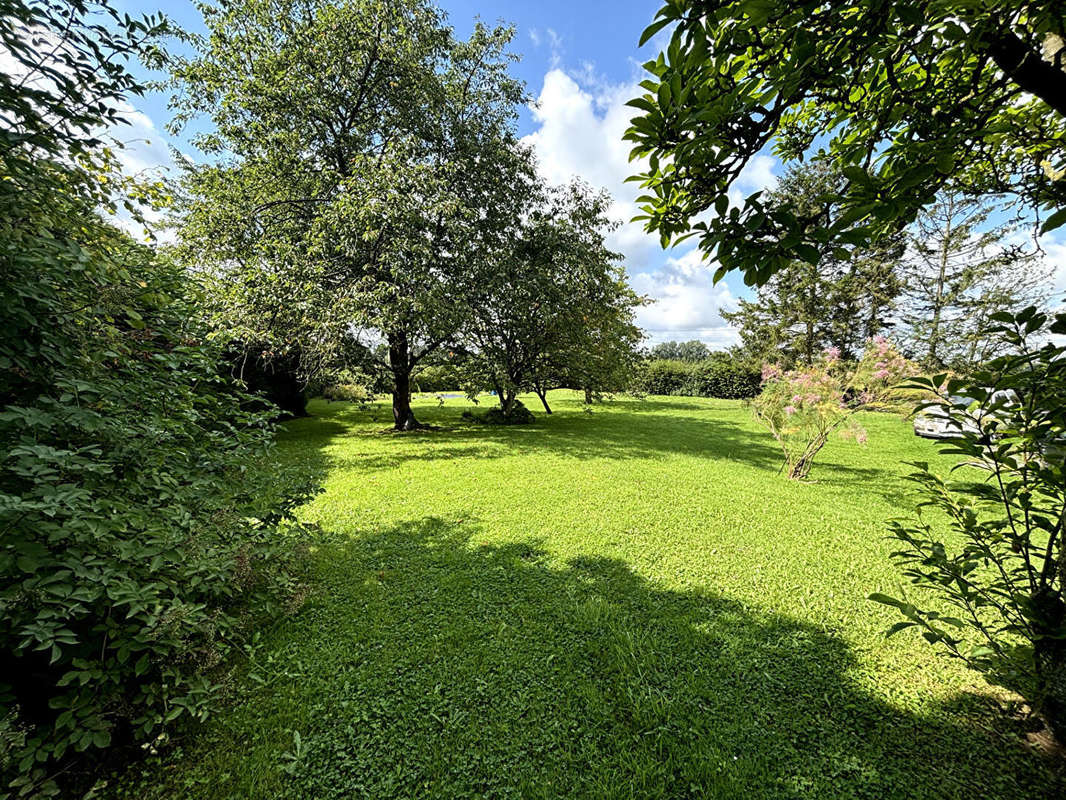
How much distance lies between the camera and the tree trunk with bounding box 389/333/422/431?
10781mm

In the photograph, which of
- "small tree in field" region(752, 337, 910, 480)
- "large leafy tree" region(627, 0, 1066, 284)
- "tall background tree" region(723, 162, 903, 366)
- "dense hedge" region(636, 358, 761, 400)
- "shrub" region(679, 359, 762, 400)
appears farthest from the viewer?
"dense hedge" region(636, 358, 761, 400)

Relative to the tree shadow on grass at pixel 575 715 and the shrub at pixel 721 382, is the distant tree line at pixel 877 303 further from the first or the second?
the tree shadow on grass at pixel 575 715

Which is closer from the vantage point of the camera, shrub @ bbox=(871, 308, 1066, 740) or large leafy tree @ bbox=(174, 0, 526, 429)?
shrub @ bbox=(871, 308, 1066, 740)

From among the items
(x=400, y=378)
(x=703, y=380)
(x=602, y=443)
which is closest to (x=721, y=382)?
(x=703, y=380)

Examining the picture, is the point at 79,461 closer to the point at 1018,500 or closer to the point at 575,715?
the point at 575,715

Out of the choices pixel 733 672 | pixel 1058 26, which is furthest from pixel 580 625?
pixel 1058 26

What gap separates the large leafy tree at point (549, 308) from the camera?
35.8ft

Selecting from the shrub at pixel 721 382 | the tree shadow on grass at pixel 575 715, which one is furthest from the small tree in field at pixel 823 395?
the shrub at pixel 721 382

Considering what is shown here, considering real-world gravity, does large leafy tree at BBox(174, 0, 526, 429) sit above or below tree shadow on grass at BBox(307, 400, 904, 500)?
above

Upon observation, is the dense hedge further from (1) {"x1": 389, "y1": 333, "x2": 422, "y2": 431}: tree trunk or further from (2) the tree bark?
(2) the tree bark

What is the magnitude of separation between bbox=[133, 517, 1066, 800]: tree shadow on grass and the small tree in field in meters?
5.40

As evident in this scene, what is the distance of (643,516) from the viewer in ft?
17.6

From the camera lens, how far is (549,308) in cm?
1141

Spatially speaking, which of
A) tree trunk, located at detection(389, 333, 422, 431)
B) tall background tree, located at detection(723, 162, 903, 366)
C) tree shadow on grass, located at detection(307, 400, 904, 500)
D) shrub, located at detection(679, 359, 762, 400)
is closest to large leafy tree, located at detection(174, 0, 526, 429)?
tree trunk, located at detection(389, 333, 422, 431)
